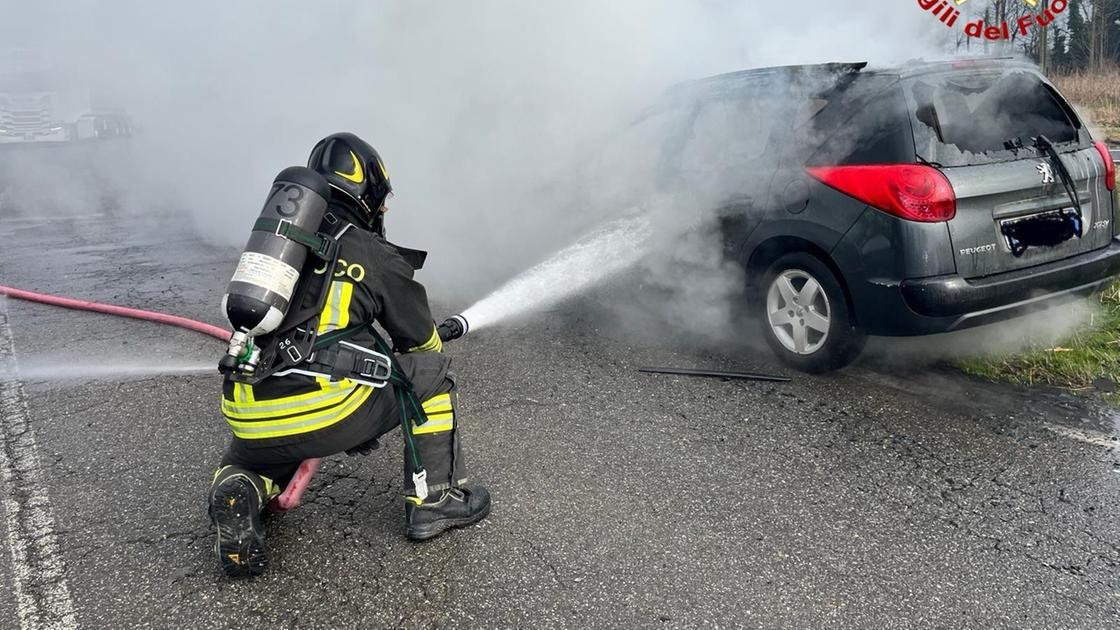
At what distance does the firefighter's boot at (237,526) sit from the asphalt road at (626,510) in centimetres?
10

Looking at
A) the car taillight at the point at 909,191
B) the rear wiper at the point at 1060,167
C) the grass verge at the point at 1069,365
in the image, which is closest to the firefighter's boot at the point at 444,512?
the car taillight at the point at 909,191

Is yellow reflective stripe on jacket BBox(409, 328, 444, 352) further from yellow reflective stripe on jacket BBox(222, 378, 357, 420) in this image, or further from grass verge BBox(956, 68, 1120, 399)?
grass verge BBox(956, 68, 1120, 399)

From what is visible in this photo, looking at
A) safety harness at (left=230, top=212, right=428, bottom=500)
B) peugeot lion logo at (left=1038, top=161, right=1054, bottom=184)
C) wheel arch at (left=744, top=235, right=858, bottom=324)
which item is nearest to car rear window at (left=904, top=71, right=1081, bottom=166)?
peugeot lion logo at (left=1038, top=161, right=1054, bottom=184)

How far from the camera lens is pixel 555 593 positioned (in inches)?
103

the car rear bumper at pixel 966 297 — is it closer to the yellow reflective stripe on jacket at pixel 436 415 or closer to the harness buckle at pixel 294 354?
the yellow reflective stripe on jacket at pixel 436 415

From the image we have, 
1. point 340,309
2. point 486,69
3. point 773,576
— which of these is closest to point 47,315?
point 486,69

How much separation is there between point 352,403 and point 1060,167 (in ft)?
11.4

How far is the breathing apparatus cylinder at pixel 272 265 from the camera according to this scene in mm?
2463

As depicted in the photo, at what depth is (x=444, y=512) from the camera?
297 cm

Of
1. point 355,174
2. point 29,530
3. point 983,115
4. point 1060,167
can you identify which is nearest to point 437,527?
point 355,174

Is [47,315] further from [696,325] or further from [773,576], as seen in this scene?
[773,576]

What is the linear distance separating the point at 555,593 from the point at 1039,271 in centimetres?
282

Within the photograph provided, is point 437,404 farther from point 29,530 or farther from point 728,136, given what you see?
point 728,136

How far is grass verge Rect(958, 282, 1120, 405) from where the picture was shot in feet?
13.7
